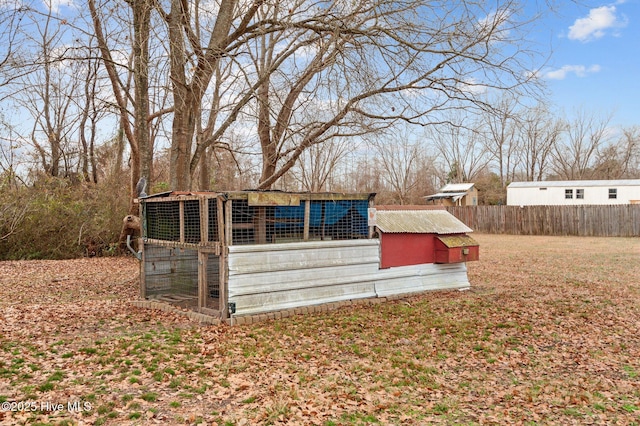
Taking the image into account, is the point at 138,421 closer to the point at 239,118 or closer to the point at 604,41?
the point at 239,118

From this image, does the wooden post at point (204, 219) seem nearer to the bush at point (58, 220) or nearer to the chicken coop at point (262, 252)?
the chicken coop at point (262, 252)

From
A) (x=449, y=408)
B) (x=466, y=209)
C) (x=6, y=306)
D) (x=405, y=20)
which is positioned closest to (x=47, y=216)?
(x=6, y=306)

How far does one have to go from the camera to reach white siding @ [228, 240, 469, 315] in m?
6.27

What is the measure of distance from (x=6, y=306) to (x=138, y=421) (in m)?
5.21

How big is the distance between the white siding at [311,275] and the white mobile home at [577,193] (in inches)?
1128

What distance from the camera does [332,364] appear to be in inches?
190

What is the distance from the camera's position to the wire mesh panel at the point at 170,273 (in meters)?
7.88

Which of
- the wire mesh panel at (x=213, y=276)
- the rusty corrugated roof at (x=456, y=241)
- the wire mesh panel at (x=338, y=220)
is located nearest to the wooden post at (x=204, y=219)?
the wire mesh panel at (x=213, y=276)

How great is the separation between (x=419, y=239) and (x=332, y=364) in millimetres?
4116

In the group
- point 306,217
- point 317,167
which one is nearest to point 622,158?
point 317,167

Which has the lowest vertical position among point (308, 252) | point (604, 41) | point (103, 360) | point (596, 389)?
point (596, 389)

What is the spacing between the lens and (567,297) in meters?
8.63

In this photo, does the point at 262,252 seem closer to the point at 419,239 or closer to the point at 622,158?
the point at 419,239

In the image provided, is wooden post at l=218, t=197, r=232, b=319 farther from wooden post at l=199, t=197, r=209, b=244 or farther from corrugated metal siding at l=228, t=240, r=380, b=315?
wooden post at l=199, t=197, r=209, b=244
